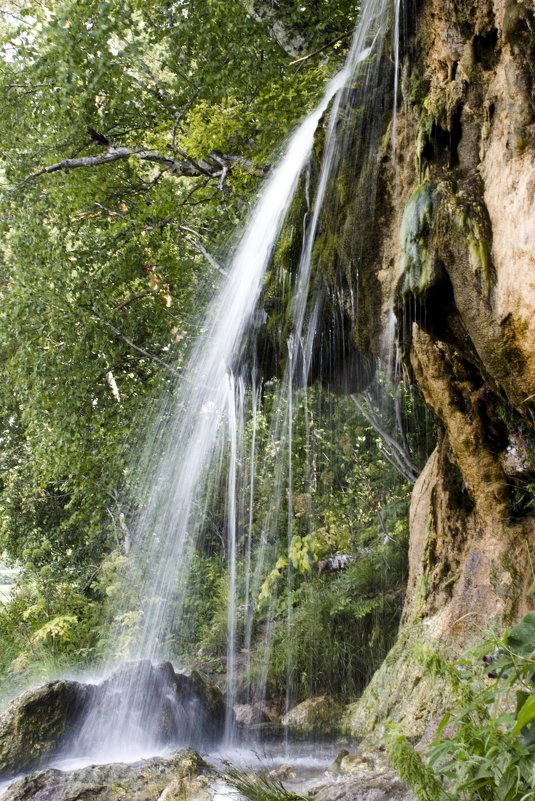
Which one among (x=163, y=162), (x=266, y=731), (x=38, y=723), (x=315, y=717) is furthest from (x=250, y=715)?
(x=163, y=162)

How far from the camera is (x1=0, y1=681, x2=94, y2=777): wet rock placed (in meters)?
5.66

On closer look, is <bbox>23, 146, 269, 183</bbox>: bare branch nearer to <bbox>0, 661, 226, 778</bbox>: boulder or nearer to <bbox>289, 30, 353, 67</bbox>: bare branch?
<bbox>289, 30, 353, 67</bbox>: bare branch

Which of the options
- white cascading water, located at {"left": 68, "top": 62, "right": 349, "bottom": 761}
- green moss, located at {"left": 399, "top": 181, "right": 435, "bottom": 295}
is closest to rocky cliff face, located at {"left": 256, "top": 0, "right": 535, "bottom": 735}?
green moss, located at {"left": 399, "top": 181, "right": 435, "bottom": 295}

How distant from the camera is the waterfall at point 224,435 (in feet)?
16.1

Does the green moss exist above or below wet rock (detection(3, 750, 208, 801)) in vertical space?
above

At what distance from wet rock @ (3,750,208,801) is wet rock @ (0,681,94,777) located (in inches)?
51.1

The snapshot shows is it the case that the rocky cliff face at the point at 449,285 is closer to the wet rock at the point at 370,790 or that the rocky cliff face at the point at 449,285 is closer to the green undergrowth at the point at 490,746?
the wet rock at the point at 370,790

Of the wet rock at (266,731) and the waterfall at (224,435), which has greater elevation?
the waterfall at (224,435)

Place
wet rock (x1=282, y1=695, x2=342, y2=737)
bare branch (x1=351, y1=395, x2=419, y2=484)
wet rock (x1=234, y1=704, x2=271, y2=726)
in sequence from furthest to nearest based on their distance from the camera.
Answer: bare branch (x1=351, y1=395, x2=419, y2=484) < wet rock (x1=234, y1=704, x2=271, y2=726) < wet rock (x1=282, y1=695, x2=342, y2=737)

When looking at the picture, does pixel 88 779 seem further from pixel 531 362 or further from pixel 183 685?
pixel 531 362

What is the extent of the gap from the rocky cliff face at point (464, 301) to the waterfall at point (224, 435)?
660 millimetres

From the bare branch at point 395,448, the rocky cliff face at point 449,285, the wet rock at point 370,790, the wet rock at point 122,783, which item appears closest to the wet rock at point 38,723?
the wet rock at point 122,783

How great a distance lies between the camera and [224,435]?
35.7 feet

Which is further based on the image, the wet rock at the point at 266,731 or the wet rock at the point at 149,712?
the wet rock at the point at 266,731
